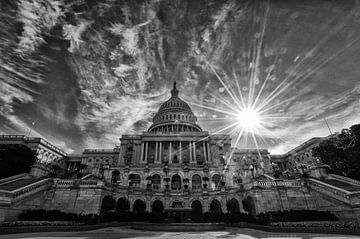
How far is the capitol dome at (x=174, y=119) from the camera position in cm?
8331

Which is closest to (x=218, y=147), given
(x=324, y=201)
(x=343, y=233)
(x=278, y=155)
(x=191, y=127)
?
(x=191, y=127)

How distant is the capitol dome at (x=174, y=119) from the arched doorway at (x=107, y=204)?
53.8 m

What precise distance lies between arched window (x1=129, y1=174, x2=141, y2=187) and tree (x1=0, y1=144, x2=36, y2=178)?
2455 centimetres

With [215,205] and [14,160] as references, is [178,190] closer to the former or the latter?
[215,205]

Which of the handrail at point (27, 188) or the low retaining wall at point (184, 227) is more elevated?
the handrail at point (27, 188)

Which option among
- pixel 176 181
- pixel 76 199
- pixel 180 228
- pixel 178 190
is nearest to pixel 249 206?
pixel 180 228

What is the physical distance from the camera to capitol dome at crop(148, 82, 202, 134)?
8331 centimetres

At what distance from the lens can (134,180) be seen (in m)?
43.4

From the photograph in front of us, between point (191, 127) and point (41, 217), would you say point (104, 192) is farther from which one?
point (191, 127)

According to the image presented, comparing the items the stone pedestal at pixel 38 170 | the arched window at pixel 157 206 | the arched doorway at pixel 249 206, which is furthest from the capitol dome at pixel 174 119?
the arched doorway at pixel 249 206

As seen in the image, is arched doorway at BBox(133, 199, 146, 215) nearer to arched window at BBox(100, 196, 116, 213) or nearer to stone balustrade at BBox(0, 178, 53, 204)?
arched window at BBox(100, 196, 116, 213)

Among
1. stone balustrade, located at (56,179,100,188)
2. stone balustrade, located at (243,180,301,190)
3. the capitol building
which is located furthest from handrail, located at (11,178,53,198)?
stone balustrade, located at (243,180,301,190)

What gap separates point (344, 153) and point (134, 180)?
4456 centimetres

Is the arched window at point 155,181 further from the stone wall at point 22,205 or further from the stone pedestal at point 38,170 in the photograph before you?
the stone wall at point 22,205
